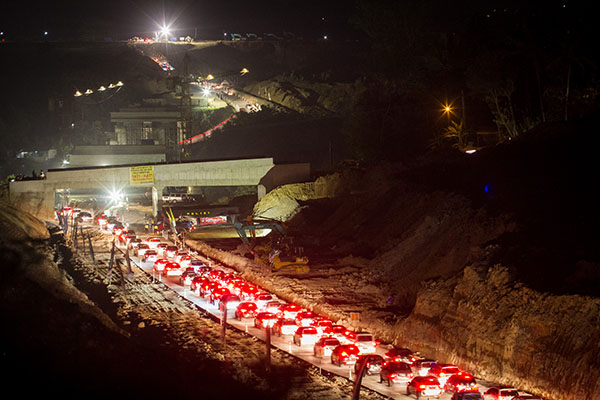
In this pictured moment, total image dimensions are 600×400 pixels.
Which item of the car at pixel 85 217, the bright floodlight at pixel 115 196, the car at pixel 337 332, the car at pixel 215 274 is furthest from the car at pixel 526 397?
the car at pixel 85 217

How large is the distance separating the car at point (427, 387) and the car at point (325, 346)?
6919 mm

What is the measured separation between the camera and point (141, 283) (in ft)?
196

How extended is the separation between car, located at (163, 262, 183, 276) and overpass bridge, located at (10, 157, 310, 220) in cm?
2562

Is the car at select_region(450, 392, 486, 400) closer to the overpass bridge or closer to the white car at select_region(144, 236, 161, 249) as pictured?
the white car at select_region(144, 236, 161, 249)

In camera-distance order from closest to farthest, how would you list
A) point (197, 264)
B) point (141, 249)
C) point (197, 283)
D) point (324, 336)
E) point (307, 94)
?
1. point (324, 336)
2. point (197, 283)
3. point (197, 264)
4. point (141, 249)
5. point (307, 94)

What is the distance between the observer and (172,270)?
6209 cm

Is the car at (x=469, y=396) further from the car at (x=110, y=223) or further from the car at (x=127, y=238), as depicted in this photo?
the car at (x=110, y=223)

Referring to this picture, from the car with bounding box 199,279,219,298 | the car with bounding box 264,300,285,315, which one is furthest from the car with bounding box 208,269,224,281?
the car with bounding box 264,300,285,315

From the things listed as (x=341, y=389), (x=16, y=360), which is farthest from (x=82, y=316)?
(x=341, y=389)

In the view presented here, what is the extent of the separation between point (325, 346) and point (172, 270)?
86.1ft

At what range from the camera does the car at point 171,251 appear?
6928 centimetres

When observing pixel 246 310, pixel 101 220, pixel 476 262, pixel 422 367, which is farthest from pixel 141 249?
pixel 422 367

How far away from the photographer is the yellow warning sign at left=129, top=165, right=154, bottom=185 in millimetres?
89125

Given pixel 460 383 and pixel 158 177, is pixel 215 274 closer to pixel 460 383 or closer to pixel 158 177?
pixel 460 383
